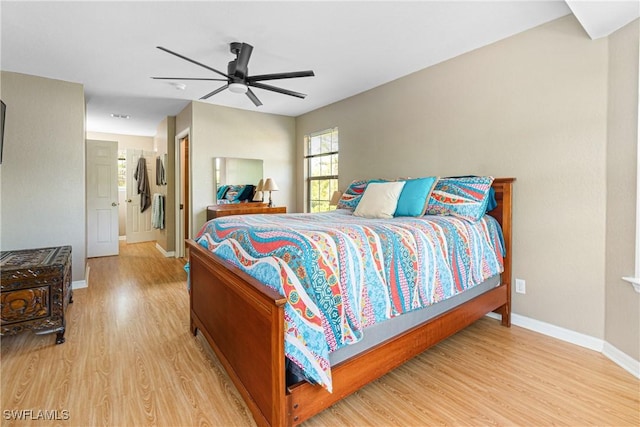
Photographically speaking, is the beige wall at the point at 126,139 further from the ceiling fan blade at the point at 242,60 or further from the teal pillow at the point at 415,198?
the teal pillow at the point at 415,198

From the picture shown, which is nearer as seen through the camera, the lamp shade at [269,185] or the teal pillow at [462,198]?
the teal pillow at [462,198]

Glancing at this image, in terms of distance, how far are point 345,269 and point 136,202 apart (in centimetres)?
670

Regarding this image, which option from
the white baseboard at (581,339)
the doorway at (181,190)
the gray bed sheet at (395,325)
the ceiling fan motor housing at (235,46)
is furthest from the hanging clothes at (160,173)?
the white baseboard at (581,339)

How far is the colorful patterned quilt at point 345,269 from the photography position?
128cm

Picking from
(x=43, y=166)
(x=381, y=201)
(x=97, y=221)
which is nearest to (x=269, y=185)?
(x=381, y=201)

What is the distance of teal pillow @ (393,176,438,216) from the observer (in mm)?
2590

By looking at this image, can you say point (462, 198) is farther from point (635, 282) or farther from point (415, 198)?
point (635, 282)

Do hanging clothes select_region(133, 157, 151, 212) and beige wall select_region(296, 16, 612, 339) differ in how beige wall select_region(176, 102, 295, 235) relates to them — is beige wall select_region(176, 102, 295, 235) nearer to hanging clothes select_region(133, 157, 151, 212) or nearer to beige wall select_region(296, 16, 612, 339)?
hanging clothes select_region(133, 157, 151, 212)

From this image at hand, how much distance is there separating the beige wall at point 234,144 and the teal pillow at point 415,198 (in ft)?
10.0

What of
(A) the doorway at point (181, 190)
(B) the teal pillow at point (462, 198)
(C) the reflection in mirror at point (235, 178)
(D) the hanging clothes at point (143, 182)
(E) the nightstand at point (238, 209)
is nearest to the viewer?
(B) the teal pillow at point (462, 198)

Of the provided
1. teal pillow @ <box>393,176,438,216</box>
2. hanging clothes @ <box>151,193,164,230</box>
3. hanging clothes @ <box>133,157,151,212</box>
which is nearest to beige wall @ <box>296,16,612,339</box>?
teal pillow @ <box>393,176,438,216</box>

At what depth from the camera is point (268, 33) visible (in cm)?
256

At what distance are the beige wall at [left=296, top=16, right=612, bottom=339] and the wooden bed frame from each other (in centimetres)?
63

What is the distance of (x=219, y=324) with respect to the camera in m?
1.92
